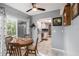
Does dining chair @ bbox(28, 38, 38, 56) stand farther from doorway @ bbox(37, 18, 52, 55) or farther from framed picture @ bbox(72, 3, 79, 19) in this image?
framed picture @ bbox(72, 3, 79, 19)

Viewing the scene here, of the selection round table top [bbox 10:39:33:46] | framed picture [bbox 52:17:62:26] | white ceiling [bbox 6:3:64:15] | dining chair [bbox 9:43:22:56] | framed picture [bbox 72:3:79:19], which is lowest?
dining chair [bbox 9:43:22:56]

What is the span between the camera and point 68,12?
1.54m

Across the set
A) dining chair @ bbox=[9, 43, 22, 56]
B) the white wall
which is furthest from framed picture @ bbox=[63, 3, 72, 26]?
dining chair @ bbox=[9, 43, 22, 56]

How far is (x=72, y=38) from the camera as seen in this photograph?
156 centimetres

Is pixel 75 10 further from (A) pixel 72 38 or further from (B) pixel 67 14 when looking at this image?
(A) pixel 72 38

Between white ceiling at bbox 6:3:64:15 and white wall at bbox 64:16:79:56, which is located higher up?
white ceiling at bbox 6:3:64:15

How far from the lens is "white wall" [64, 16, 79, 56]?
1.50 meters

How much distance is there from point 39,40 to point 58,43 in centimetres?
23

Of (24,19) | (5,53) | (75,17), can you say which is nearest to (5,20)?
(24,19)

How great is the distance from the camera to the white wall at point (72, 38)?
150cm

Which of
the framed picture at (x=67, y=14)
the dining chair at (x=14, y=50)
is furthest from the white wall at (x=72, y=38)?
the dining chair at (x=14, y=50)

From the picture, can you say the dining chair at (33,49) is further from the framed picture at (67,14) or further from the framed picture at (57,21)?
the framed picture at (67,14)

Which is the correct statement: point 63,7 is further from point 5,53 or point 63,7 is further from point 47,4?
point 5,53

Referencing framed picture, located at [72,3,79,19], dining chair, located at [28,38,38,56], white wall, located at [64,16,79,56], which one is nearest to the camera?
framed picture, located at [72,3,79,19]
